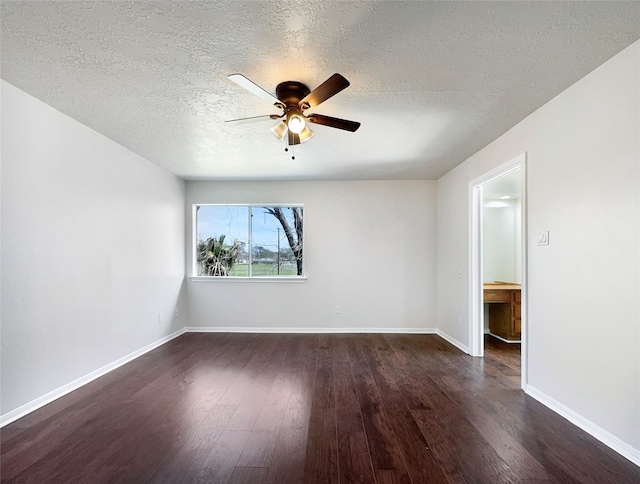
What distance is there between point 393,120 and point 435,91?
0.54 m

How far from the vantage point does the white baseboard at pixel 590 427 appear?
1834mm

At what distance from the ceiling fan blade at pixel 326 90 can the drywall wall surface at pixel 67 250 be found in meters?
2.20

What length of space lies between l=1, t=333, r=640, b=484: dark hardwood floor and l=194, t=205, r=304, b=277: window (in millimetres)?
1922

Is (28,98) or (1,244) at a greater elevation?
(28,98)

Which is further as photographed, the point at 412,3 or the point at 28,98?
the point at 28,98

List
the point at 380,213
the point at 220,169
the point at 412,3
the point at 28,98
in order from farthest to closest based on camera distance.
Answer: the point at 380,213 < the point at 220,169 < the point at 28,98 < the point at 412,3

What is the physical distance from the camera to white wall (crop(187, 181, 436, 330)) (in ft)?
16.5

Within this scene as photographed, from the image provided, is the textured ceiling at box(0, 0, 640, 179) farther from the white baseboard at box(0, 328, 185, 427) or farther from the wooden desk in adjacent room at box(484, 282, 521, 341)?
the white baseboard at box(0, 328, 185, 427)

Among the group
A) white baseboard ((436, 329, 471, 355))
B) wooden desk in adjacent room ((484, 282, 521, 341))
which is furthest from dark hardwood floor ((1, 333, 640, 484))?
wooden desk in adjacent room ((484, 282, 521, 341))

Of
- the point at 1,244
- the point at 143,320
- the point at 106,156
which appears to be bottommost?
the point at 143,320

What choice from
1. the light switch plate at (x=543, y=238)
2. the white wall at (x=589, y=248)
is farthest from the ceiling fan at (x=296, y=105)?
the light switch plate at (x=543, y=238)

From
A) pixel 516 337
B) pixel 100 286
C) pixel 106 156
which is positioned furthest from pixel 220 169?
pixel 516 337

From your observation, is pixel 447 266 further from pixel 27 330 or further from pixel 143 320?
pixel 27 330

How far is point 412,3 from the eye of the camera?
4.99 ft
